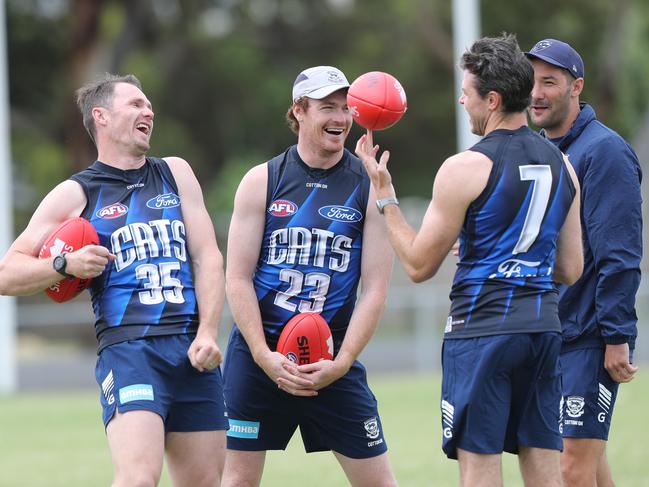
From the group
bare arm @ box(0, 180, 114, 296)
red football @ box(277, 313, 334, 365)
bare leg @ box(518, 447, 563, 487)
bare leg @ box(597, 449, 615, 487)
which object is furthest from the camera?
bare leg @ box(597, 449, 615, 487)

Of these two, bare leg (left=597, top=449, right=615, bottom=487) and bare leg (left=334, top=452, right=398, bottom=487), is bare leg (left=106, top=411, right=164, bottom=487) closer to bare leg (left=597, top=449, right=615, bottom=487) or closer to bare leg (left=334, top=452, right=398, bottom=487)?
bare leg (left=334, top=452, right=398, bottom=487)

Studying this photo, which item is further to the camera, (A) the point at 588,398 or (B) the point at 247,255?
(B) the point at 247,255

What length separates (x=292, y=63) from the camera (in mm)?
41438

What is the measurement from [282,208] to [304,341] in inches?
29.1

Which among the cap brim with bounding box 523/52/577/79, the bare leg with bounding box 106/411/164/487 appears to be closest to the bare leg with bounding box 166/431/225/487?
the bare leg with bounding box 106/411/164/487

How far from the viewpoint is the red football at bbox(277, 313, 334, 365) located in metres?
5.93

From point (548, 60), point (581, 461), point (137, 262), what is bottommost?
point (581, 461)

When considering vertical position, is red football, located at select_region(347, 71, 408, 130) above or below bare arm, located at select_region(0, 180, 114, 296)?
above

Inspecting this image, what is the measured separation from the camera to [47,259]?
5.66m

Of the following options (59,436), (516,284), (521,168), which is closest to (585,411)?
(516,284)

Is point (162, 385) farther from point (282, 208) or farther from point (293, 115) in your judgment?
point (293, 115)

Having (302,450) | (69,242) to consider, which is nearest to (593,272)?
(69,242)

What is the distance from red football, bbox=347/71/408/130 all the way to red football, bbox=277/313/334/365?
3.60 feet

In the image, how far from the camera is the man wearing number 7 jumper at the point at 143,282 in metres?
5.62
